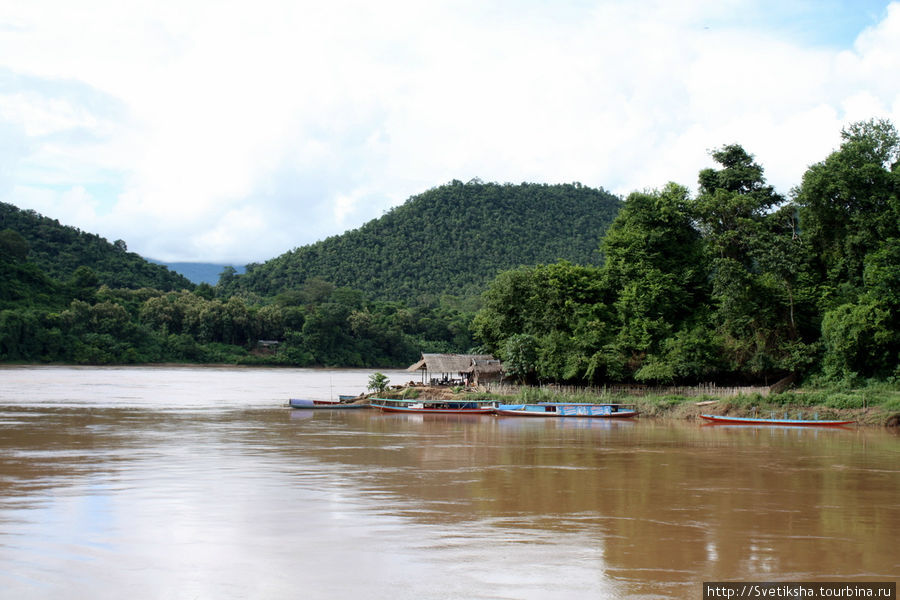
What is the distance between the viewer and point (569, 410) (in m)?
34.1

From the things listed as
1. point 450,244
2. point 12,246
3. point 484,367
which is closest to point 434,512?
point 484,367

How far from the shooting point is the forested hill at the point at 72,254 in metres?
85.2

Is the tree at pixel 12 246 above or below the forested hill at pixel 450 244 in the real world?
below

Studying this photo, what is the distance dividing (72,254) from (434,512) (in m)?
87.0

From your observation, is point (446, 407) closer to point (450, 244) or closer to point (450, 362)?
point (450, 362)

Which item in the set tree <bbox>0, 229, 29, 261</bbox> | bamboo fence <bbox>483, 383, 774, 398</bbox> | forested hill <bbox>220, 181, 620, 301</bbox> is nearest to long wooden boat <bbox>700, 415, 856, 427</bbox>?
bamboo fence <bbox>483, 383, 774, 398</bbox>

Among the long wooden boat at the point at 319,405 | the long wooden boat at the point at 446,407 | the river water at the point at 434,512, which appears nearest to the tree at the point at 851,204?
the river water at the point at 434,512

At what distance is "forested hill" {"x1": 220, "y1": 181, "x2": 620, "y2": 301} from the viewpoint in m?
114

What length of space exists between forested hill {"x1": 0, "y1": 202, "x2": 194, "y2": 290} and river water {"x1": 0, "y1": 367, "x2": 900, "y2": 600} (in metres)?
66.6

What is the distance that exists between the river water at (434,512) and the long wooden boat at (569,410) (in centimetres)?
656

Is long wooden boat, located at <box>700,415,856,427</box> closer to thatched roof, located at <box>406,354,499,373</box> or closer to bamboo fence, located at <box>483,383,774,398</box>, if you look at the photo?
bamboo fence, located at <box>483,383,774,398</box>

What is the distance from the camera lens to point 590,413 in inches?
1320

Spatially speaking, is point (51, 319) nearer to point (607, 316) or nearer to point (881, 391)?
point (607, 316)

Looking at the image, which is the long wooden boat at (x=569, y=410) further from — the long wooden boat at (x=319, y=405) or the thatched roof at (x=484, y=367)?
the long wooden boat at (x=319, y=405)
